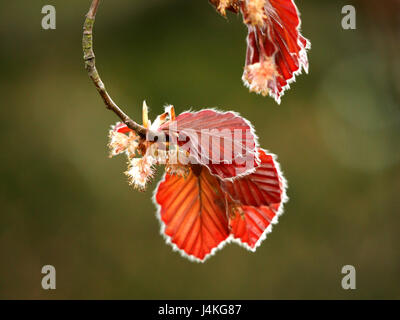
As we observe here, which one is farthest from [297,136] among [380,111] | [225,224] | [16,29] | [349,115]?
[225,224]

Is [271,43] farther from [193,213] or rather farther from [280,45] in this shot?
[193,213]

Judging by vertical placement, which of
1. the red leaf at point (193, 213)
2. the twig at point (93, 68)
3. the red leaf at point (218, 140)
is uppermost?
the twig at point (93, 68)

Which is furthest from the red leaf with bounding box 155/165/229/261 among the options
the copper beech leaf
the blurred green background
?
the blurred green background

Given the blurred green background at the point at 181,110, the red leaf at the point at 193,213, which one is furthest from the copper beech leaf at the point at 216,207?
the blurred green background at the point at 181,110

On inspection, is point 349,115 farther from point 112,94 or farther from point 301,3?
point 112,94

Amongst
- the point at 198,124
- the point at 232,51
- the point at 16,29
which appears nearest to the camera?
the point at 198,124

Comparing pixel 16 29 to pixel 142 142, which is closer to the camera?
pixel 142 142

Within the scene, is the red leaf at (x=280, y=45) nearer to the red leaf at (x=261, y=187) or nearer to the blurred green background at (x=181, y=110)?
the red leaf at (x=261, y=187)
